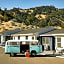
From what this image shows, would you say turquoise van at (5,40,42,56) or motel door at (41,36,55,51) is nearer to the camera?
turquoise van at (5,40,42,56)

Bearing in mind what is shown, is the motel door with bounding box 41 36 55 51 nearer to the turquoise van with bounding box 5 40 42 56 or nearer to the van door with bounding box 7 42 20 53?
the turquoise van with bounding box 5 40 42 56

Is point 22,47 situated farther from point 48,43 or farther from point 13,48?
→ point 48,43

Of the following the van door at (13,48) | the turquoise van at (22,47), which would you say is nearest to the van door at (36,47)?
the turquoise van at (22,47)

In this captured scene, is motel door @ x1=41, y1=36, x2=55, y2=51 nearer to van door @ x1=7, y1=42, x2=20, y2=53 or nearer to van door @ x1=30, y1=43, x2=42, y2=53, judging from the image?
van door @ x1=30, y1=43, x2=42, y2=53

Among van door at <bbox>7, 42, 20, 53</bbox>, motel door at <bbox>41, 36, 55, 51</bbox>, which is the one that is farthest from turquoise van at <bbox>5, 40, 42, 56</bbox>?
motel door at <bbox>41, 36, 55, 51</bbox>

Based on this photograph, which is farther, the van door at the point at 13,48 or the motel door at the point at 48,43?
the motel door at the point at 48,43

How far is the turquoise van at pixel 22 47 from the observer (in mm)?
28484

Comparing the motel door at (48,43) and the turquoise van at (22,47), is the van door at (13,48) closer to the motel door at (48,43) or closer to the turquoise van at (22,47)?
the turquoise van at (22,47)

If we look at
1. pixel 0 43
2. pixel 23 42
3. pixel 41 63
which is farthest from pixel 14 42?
pixel 0 43

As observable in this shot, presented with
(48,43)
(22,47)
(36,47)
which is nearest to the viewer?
(36,47)

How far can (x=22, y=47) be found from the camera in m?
29.0

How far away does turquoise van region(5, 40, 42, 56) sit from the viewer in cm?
2848

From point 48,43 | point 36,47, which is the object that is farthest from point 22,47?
point 48,43

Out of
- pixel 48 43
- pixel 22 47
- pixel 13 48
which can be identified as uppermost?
pixel 48 43
